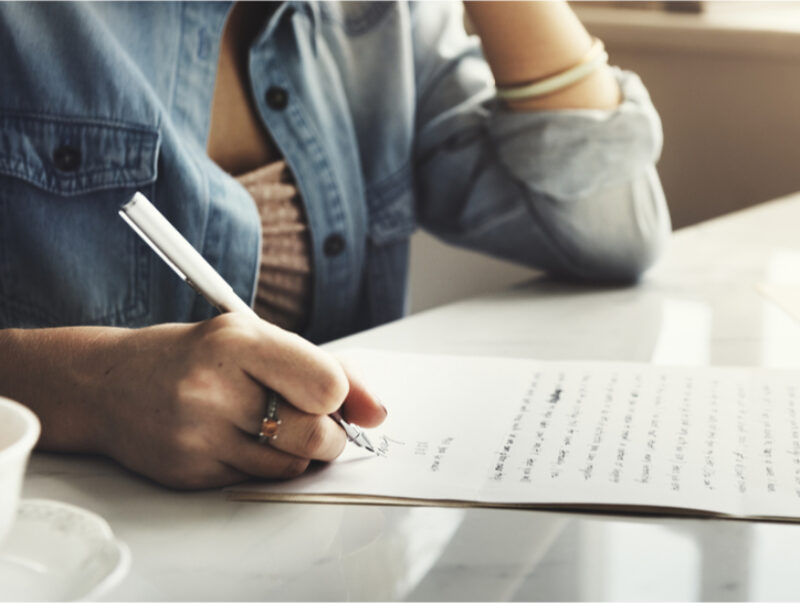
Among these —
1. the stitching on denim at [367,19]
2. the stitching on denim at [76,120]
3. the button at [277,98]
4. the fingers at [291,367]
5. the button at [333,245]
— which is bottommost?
the button at [333,245]

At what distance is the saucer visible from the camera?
1.14 ft

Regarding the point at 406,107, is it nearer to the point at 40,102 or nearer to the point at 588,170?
the point at 588,170

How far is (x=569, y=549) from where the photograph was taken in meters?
0.43

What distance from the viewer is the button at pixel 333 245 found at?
0.93m

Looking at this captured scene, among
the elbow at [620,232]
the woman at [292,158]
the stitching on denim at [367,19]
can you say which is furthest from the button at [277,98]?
the elbow at [620,232]

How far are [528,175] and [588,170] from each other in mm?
56

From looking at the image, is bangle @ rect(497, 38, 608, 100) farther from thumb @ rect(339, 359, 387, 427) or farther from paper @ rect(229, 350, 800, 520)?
thumb @ rect(339, 359, 387, 427)

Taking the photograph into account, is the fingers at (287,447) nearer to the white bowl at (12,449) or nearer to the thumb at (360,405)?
the thumb at (360,405)

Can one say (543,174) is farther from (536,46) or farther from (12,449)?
(12,449)

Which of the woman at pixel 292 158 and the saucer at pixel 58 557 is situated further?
the woman at pixel 292 158

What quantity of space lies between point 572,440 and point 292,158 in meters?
0.47

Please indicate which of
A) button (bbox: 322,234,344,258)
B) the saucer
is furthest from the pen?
button (bbox: 322,234,344,258)

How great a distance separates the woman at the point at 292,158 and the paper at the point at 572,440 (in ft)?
0.44

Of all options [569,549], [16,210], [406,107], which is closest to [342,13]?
[406,107]
